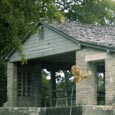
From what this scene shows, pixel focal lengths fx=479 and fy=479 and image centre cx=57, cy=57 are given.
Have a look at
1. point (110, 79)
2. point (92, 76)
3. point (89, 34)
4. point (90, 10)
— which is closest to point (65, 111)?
point (110, 79)

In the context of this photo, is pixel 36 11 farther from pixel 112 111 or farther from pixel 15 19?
pixel 112 111

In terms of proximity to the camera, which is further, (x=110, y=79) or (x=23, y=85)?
(x=23, y=85)

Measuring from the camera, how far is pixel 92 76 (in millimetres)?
20016

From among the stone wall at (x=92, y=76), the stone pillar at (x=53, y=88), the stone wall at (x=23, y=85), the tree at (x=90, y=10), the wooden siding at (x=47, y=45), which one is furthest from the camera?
the tree at (x=90, y=10)

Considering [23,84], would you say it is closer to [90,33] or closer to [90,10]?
[90,33]

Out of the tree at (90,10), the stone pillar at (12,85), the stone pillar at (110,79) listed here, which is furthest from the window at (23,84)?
the tree at (90,10)

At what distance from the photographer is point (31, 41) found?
77.6 feet

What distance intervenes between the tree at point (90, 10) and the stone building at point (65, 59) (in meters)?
11.9

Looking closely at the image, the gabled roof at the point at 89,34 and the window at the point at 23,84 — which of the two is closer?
the gabled roof at the point at 89,34

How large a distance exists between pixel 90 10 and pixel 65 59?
14.8 meters

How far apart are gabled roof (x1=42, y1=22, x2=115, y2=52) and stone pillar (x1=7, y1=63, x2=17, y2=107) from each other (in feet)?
12.0

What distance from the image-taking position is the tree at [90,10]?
1542 inches

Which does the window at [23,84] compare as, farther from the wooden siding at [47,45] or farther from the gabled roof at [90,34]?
the gabled roof at [90,34]

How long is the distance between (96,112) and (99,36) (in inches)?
Result: 308
